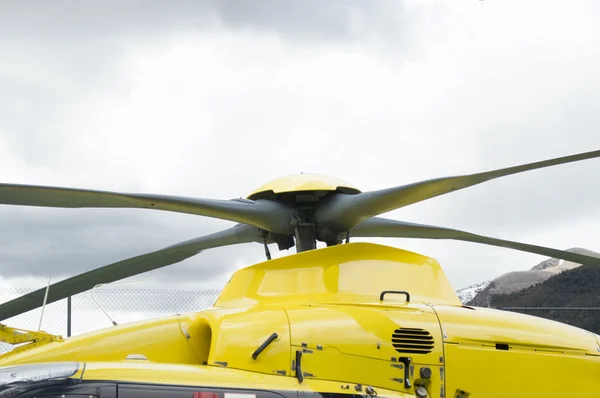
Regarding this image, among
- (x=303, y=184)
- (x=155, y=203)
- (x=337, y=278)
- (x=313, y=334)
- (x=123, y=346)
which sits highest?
(x=303, y=184)

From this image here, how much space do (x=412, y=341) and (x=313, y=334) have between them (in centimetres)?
77

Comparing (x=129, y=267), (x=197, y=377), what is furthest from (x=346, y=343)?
(x=129, y=267)

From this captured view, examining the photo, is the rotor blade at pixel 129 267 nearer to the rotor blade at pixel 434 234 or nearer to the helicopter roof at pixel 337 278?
the helicopter roof at pixel 337 278

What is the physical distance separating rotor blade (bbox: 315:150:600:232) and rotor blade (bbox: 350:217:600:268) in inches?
34.3

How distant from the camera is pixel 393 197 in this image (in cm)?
558

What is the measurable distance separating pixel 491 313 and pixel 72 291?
3.94 meters

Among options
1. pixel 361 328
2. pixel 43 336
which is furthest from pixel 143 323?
pixel 361 328

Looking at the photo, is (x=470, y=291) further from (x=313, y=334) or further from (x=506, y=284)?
(x=313, y=334)

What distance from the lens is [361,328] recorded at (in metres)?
4.83

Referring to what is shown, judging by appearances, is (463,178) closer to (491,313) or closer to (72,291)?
(491,313)

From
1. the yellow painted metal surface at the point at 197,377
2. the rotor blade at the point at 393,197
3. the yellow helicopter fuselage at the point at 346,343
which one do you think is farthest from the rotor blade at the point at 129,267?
the yellow painted metal surface at the point at 197,377

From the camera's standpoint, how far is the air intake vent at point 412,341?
485 cm

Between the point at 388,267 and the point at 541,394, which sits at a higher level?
the point at 388,267

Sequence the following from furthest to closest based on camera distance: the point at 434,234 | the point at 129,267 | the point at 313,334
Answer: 1. the point at 434,234
2. the point at 129,267
3. the point at 313,334
